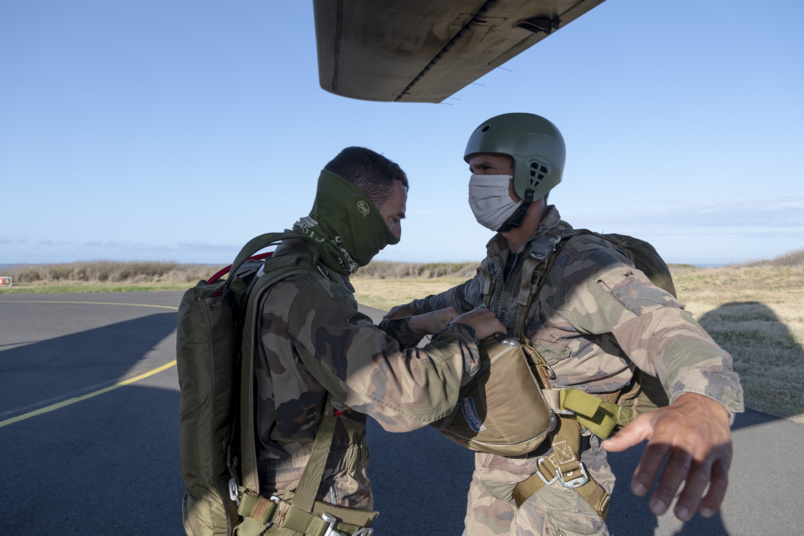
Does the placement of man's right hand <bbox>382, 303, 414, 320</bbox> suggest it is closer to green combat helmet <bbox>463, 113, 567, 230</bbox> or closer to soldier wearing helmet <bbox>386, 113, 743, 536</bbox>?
soldier wearing helmet <bbox>386, 113, 743, 536</bbox>

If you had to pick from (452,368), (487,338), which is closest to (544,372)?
(487,338)

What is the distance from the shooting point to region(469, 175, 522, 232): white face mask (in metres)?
2.82

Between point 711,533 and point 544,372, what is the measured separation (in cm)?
232

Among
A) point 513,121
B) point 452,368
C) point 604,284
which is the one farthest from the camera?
point 513,121

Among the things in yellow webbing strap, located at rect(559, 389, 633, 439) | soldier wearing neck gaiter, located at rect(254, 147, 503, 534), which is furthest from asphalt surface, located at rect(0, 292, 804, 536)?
soldier wearing neck gaiter, located at rect(254, 147, 503, 534)

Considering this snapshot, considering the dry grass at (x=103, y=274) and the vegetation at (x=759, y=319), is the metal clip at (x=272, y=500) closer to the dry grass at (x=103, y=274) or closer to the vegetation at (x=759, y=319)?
the vegetation at (x=759, y=319)

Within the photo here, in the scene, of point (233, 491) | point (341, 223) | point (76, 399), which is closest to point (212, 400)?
point (233, 491)

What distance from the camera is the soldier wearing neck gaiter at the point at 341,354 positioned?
179cm

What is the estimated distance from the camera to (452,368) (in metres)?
1.84

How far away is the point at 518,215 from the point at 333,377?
5.00 feet

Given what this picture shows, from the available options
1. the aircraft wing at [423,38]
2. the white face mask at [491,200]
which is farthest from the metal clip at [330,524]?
the aircraft wing at [423,38]

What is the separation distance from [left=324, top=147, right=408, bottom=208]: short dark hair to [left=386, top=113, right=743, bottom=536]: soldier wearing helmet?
66 cm

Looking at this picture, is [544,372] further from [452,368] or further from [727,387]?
[727,387]

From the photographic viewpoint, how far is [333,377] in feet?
5.93
